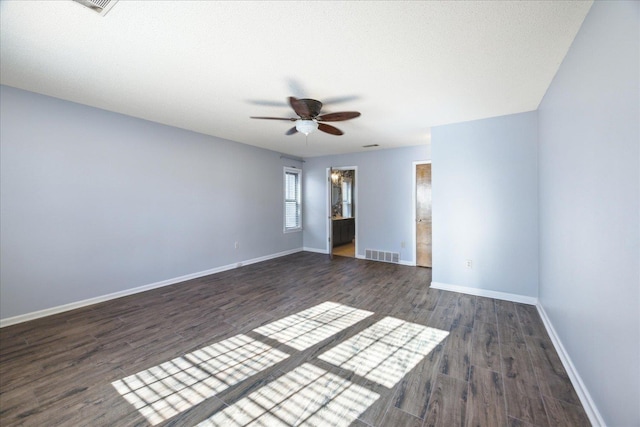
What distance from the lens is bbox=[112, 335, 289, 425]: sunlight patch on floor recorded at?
170 cm

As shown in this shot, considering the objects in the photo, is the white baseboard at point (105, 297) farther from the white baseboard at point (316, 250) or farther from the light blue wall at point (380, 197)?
the light blue wall at point (380, 197)

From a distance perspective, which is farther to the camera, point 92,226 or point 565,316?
point 92,226

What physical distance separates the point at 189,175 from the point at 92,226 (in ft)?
5.15

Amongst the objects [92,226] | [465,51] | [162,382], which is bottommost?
[162,382]

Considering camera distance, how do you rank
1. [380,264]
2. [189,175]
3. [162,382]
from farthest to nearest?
[380,264], [189,175], [162,382]

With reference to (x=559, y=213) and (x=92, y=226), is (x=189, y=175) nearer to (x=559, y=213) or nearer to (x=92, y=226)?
(x=92, y=226)

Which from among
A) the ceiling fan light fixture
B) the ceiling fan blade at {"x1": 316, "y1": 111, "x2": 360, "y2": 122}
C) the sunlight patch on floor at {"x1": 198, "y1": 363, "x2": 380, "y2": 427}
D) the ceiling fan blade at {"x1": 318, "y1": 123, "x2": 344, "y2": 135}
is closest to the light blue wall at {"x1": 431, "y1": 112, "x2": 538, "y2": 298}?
the ceiling fan blade at {"x1": 318, "y1": 123, "x2": 344, "y2": 135}

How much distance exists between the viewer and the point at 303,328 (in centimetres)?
275

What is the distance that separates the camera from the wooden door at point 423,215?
17.2 ft

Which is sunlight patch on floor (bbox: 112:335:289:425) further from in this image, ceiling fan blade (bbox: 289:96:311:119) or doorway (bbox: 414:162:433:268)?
doorway (bbox: 414:162:433:268)

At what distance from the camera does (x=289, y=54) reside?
2098 millimetres

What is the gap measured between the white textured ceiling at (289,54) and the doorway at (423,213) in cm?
193

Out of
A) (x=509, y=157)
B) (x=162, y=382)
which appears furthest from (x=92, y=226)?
(x=509, y=157)

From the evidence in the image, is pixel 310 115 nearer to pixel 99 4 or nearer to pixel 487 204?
pixel 99 4
